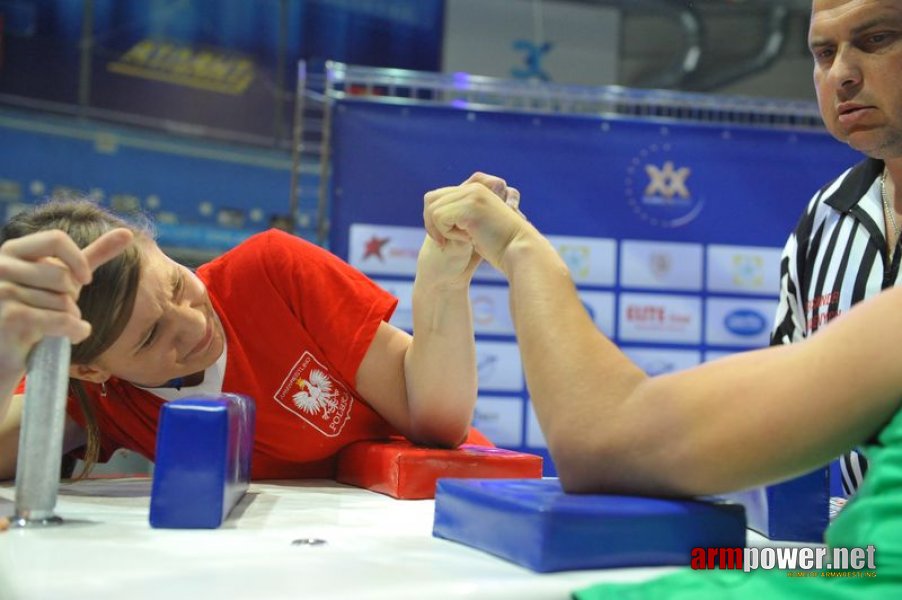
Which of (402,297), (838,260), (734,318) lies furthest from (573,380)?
(734,318)

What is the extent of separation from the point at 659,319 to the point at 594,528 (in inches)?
124

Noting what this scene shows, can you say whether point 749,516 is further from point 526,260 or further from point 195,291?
point 195,291

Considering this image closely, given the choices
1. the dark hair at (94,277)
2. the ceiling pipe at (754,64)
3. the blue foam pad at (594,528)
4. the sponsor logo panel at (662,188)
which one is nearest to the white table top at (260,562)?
the blue foam pad at (594,528)

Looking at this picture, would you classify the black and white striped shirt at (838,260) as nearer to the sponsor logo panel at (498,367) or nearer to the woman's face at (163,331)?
the woman's face at (163,331)

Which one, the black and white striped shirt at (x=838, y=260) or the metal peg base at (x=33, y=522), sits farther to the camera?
the black and white striped shirt at (x=838, y=260)

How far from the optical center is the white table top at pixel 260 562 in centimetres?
66

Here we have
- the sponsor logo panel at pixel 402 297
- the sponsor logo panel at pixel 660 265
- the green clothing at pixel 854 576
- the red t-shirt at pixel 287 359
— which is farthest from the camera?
the sponsor logo panel at pixel 660 265

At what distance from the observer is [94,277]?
1.18 meters

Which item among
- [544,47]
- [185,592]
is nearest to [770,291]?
[185,592]

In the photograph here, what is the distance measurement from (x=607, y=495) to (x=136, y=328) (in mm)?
713

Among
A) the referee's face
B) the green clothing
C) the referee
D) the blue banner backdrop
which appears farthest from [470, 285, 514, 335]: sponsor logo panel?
the green clothing

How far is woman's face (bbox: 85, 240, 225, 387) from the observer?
125 centimetres

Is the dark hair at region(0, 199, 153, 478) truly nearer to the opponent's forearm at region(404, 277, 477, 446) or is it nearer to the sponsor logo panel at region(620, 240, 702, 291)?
the opponent's forearm at region(404, 277, 477, 446)

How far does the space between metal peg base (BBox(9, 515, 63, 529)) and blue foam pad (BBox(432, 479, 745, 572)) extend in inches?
16.6
